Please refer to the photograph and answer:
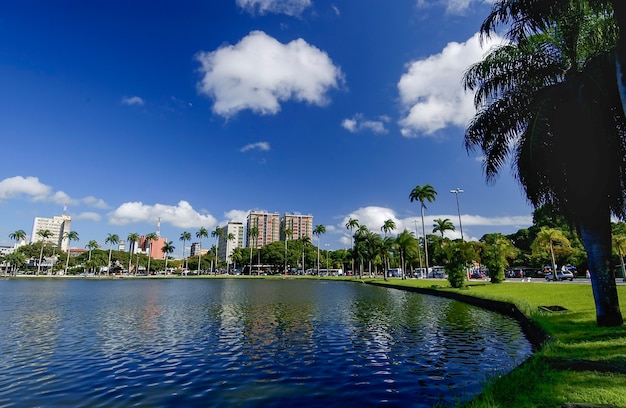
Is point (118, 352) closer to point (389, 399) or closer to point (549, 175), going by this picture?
point (389, 399)

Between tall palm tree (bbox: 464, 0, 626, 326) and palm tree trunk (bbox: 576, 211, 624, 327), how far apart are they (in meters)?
0.03

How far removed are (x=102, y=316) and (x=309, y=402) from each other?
24.9 metres

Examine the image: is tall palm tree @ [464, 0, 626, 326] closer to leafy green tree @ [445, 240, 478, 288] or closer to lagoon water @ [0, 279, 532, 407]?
lagoon water @ [0, 279, 532, 407]

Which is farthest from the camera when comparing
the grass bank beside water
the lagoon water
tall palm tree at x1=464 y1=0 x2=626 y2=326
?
tall palm tree at x1=464 y1=0 x2=626 y2=326

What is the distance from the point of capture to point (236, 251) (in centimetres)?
17775

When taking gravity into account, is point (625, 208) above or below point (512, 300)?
Answer: above

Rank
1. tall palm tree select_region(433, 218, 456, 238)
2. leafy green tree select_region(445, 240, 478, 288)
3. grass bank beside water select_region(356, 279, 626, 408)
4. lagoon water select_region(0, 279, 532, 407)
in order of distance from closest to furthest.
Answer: grass bank beside water select_region(356, 279, 626, 408)
lagoon water select_region(0, 279, 532, 407)
leafy green tree select_region(445, 240, 478, 288)
tall palm tree select_region(433, 218, 456, 238)

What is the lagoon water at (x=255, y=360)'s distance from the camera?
10.5m

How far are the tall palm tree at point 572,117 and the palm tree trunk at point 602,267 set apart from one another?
0.11ft

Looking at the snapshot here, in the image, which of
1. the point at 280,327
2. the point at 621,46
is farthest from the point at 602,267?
the point at 280,327

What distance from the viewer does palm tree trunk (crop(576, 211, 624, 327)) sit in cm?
1428

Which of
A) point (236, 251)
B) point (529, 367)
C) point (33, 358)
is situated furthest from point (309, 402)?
point (236, 251)

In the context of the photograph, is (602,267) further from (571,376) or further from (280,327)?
(280,327)

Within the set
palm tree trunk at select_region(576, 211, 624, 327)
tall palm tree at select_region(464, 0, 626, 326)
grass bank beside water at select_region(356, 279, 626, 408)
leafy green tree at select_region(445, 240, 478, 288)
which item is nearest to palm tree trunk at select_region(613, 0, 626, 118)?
tall palm tree at select_region(464, 0, 626, 326)
